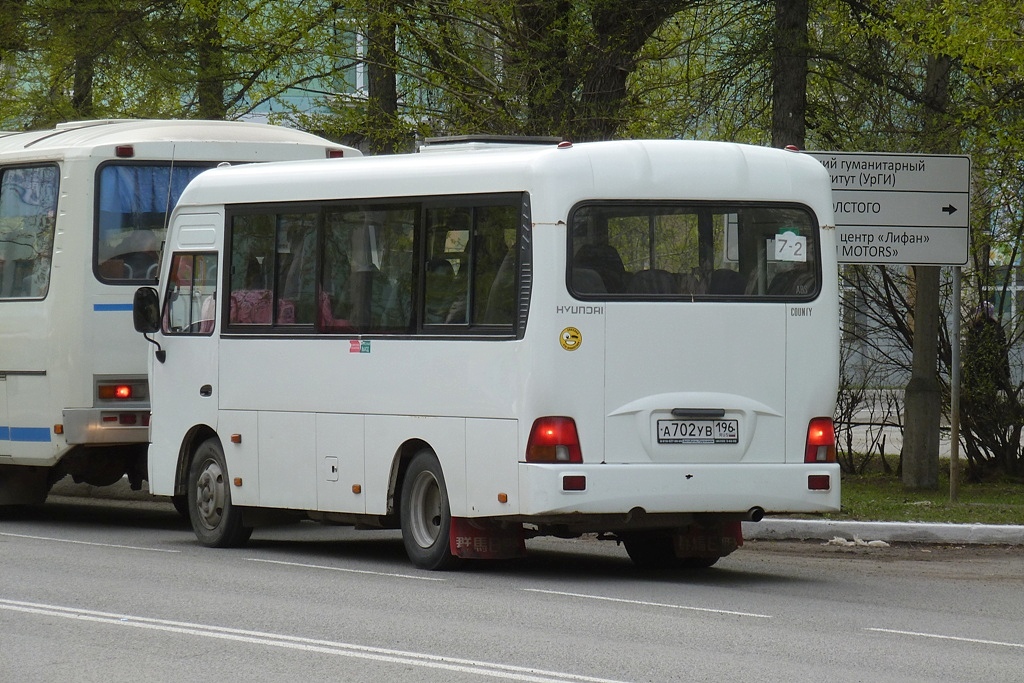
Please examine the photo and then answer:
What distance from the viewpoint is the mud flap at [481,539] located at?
11898 mm

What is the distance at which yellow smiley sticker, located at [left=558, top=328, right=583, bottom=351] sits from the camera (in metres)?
11.2

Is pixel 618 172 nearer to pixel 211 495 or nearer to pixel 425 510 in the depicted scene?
pixel 425 510

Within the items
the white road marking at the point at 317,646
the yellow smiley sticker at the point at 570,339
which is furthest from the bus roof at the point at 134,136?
the white road marking at the point at 317,646

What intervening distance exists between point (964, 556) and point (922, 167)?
4123mm

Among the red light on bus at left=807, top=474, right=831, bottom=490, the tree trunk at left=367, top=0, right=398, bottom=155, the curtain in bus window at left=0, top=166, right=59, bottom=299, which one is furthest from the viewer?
the tree trunk at left=367, top=0, right=398, bottom=155

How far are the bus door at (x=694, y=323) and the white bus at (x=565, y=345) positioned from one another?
0.04 ft

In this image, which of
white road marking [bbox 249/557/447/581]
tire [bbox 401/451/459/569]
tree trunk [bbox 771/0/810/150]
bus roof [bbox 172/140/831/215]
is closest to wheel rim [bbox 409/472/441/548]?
tire [bbox 401/451/459/569]

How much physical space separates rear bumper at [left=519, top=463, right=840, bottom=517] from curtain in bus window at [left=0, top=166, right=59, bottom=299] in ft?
20.9

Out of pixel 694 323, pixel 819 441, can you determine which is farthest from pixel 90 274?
pixel 819 441

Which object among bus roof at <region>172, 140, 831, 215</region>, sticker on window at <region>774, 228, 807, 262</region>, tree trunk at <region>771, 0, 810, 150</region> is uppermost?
tree trunk at <region>771, 0, 810, 150</region>

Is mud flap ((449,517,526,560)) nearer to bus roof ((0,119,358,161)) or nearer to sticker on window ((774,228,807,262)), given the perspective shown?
sticker on window ((774,228,807,262))

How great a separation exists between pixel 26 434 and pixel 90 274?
60.7 inches

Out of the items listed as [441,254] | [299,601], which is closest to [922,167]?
[441,254]

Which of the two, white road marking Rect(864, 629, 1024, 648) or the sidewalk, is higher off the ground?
the sidewalk
